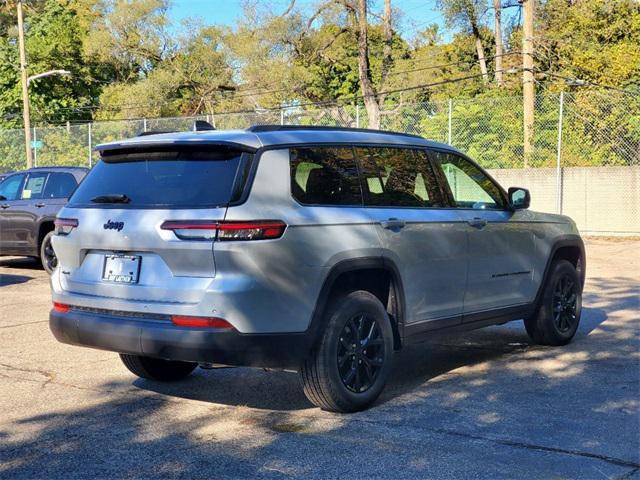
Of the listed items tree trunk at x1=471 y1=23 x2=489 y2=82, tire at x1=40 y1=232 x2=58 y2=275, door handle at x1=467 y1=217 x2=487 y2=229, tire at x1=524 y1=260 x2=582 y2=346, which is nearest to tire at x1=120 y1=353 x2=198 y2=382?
door handle at x1=467 y1=217 x2=487 y2=229

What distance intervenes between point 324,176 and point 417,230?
2.83 feet

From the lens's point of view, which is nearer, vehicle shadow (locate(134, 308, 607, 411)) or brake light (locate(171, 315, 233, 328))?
brake light (locate(171, 315, 233, 328))

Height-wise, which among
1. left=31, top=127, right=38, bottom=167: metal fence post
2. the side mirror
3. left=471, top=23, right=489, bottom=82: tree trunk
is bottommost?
the side mirror

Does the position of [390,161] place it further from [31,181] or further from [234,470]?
[31,181]

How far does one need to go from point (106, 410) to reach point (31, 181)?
9.40m

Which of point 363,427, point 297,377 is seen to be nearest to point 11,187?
point 297,377

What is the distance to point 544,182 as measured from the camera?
21000mm

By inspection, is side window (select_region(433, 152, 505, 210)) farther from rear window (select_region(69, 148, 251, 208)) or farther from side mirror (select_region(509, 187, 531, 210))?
rear window (select_region(69, 148, 251, 208))

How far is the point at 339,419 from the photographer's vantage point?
532cm

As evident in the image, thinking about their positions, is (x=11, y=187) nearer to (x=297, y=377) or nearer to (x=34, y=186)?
(x=34, y=186)

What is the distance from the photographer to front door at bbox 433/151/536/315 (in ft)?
21.3

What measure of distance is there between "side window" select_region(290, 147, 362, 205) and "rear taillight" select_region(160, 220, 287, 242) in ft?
1.23

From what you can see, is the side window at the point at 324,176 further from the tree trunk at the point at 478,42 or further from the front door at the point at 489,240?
the tree trunk at the point at 478,42

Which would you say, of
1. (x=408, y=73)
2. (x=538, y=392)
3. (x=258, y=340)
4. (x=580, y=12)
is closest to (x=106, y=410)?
(x=258, y=340)
